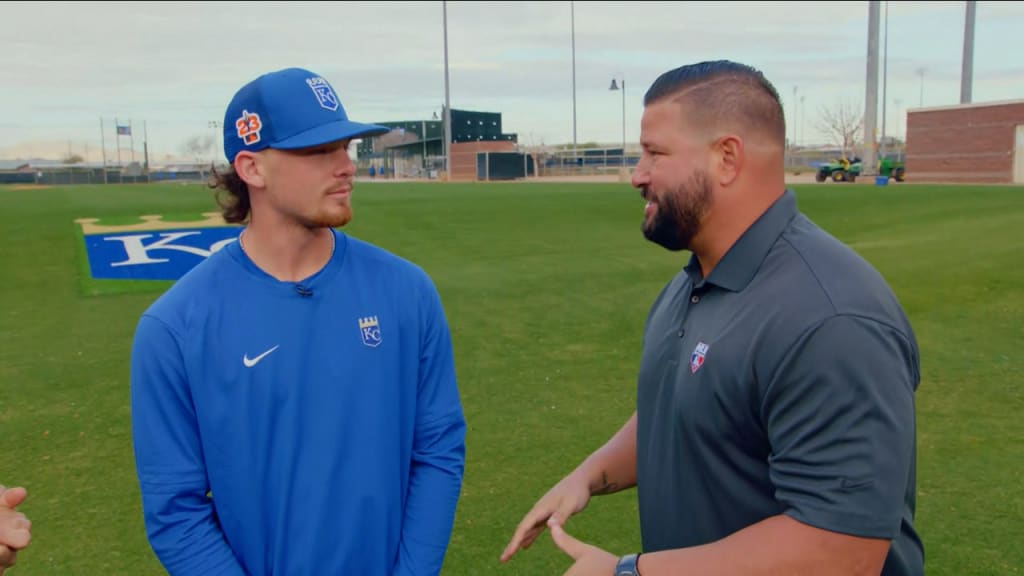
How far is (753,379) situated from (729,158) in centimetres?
53

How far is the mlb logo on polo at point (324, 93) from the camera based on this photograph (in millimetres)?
2393

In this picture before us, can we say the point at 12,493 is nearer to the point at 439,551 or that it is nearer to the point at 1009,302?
the point at 439,551

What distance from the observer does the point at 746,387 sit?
1.76 metres

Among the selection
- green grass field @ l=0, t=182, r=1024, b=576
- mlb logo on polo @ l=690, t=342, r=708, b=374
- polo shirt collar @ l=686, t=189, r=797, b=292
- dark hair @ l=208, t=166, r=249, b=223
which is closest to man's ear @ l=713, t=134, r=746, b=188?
polo shirt collar @ l=686, t=189, r=797, b=292

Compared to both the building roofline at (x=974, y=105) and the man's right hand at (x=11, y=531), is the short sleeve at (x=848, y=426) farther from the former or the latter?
the building roofline at (x=974, y=105)

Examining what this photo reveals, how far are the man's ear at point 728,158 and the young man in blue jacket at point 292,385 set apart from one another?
933 millimetres

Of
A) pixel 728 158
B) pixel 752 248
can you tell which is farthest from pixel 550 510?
pixel 728 158

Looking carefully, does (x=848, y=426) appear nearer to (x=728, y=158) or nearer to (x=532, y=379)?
(x=728, y=158)

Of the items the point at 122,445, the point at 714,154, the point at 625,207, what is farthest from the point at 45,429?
the point at 625,207

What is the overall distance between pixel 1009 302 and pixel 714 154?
8.60m

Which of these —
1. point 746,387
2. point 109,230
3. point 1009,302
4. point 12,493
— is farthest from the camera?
point 109,230

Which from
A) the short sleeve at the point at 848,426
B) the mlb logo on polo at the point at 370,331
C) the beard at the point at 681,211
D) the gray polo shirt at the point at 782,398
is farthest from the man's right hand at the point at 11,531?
the short sleeve at the point at 848,426

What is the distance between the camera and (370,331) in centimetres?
234

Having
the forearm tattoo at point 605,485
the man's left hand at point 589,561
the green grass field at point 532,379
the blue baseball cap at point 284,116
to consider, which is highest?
the blue baseball cap at point 284,116
